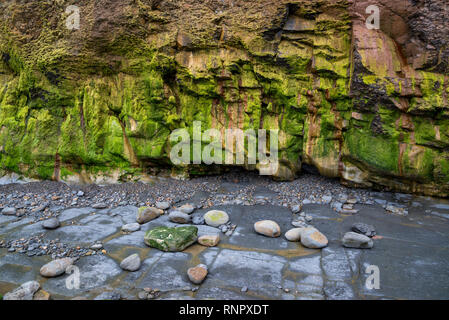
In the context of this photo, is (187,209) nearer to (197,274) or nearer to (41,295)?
(197,274)

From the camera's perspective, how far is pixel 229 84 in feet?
21.9

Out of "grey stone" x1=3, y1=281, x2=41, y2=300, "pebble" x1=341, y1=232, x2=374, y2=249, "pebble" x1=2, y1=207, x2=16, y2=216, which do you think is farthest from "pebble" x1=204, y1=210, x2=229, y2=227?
"pebble" x1=2, y1=207, x2=16, y2=216

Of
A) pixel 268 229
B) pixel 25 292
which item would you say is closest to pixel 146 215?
pixel 25 292

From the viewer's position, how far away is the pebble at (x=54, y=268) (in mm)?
3414

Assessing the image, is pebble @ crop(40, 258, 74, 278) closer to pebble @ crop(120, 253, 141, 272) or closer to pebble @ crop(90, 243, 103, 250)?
pebble @ crop(90, 243, 103, 250)

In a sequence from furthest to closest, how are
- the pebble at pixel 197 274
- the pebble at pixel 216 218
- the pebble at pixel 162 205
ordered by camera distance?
1. the pebble at pixel 162 205
2. the pebble at pixel 216 218
3. the pebble at pixel 197 274

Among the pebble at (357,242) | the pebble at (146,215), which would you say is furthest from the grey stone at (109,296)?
the pebble at (357,242)

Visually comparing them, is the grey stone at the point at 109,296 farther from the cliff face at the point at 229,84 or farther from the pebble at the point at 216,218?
the cliff face at the point at 229,84

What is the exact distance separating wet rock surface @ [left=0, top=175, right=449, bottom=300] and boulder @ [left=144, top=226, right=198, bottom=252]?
0.11m

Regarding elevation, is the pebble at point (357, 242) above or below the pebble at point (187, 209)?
above

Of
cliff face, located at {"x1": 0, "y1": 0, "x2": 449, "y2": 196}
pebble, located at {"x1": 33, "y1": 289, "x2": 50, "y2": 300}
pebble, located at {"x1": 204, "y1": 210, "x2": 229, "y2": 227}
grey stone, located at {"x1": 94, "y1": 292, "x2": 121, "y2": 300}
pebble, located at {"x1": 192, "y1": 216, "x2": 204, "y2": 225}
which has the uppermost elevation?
cliff face, located at {"x1": 0, "y1": 0, "x2": 449, "y2": 196}

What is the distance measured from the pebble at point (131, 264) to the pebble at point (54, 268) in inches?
30.5

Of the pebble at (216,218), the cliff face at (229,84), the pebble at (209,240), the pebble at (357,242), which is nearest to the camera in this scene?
the pebble at (357,242)

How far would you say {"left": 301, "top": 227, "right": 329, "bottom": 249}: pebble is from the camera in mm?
4105
